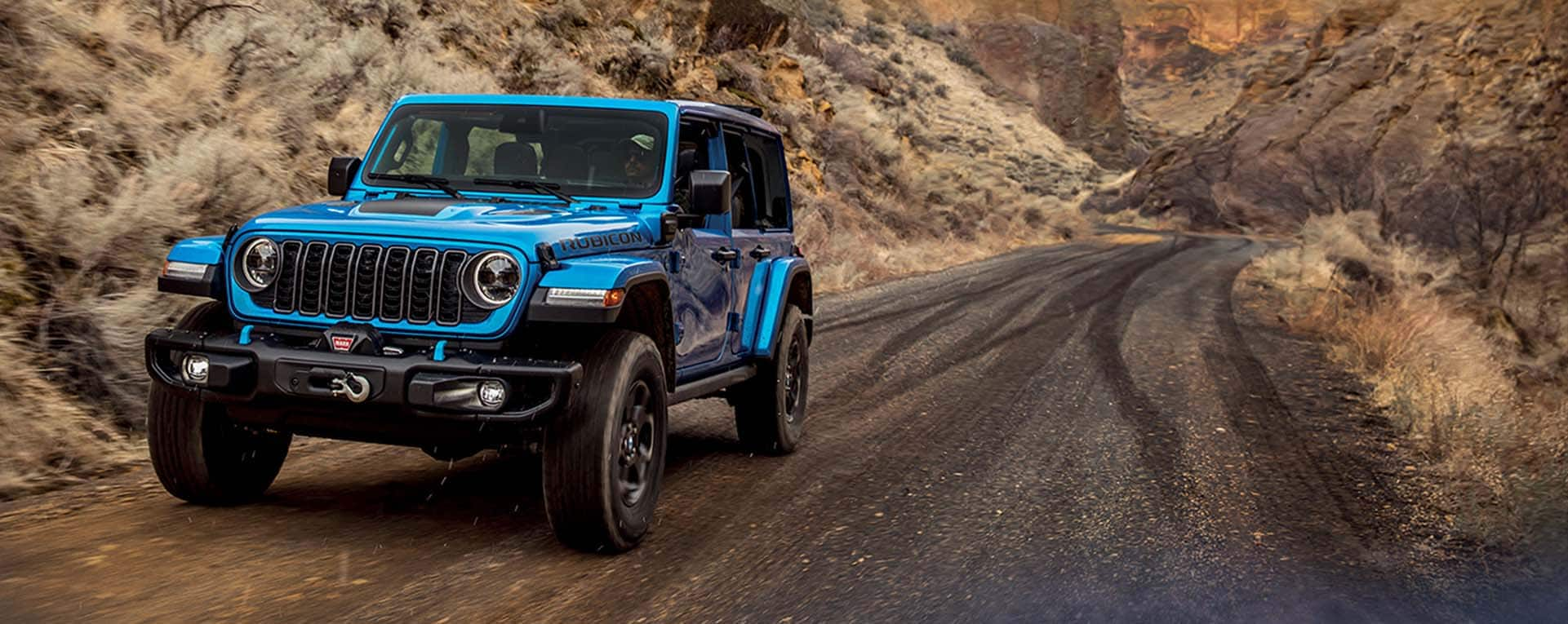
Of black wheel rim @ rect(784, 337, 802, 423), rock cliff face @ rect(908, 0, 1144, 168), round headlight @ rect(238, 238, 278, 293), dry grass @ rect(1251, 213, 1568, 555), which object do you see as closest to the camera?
round headlight @ rect(238, 238, 278, 293)

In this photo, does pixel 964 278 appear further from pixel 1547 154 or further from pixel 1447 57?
pixel 1447 57

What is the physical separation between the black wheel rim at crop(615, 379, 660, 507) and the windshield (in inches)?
47.1

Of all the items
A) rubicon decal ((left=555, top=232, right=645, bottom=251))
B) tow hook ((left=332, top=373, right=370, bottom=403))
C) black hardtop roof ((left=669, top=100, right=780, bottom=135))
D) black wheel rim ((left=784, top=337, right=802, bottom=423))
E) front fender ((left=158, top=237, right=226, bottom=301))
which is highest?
black hardtop roof ((left=669, top=100, right=780, bottom=135))

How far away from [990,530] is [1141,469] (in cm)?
183

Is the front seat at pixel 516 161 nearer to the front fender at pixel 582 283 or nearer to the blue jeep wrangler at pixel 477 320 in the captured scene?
the blue jeep wrangler at pixel 477 320

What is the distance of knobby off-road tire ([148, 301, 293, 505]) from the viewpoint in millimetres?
5227

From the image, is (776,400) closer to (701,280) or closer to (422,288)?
(701,280)

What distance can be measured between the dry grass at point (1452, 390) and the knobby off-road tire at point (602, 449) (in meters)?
3.93

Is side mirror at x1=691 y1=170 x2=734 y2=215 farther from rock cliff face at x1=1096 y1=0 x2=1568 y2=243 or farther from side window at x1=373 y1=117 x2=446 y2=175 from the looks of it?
rock cliff face at x1=1096 y1=0 x2=1568 y2=243

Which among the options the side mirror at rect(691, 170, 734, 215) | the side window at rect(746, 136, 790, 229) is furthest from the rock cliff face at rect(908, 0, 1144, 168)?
the side mirror at rect(691, 170, 734, 215)

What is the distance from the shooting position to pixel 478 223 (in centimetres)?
499

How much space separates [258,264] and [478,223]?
0.90 m

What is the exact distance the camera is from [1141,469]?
7.33m

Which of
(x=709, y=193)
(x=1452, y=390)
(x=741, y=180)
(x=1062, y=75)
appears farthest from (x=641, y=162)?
(x=1062, y=75)
